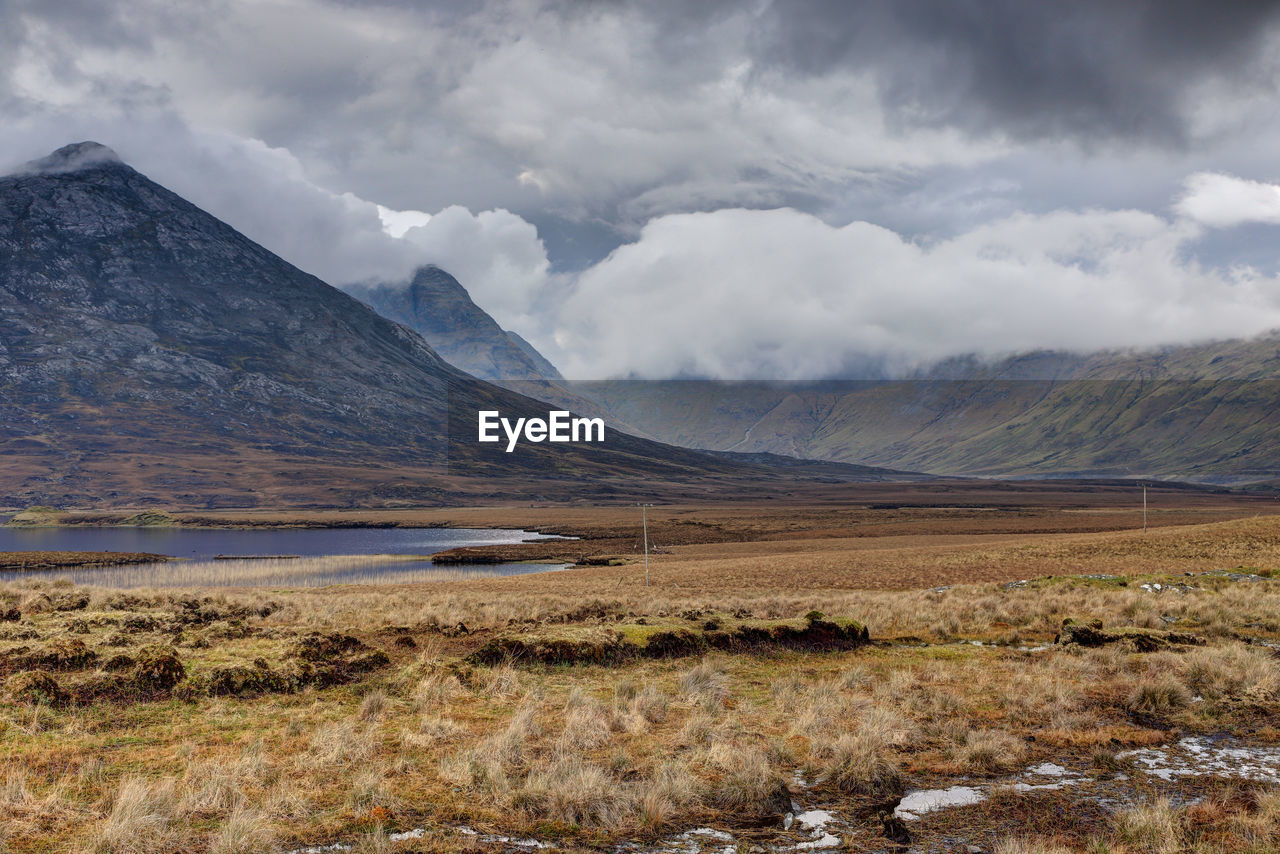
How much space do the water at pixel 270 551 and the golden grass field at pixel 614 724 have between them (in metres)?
37.1

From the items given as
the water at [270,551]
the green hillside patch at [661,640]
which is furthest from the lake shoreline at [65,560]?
the green hillside patch at [661,640]

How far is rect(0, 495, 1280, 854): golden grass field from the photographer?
340 inches

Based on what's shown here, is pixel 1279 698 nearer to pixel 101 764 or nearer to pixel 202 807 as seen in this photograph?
pixel 202 807

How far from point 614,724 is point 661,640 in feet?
21.0

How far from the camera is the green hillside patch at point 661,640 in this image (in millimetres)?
17391

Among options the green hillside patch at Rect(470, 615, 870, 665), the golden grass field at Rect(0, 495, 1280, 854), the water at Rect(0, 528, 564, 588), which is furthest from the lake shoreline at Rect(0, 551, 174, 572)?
the green hillside patch at Rect(470, 615, 870, 665)

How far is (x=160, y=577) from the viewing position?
202ft

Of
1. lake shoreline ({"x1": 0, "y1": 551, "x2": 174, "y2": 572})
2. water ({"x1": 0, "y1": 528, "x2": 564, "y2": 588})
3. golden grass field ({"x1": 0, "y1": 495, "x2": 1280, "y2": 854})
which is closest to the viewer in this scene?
golden grass field ({"x1": 0, "y1": 495, "x2": 1280, "y2": 854})

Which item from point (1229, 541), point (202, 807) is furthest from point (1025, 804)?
point (1229, 541)

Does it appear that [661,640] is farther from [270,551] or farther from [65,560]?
[270,551]

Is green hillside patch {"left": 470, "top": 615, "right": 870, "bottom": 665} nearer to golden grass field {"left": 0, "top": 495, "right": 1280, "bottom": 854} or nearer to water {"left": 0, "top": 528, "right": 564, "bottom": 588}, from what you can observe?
golden grass field {"left": 0, "top": 495, "right": 1280, "bottom": 854}

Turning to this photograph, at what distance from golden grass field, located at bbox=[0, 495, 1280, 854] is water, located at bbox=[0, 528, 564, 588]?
37.1 m

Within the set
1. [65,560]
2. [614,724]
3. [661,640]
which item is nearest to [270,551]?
[65,560]

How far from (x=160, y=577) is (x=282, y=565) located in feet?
39.4
